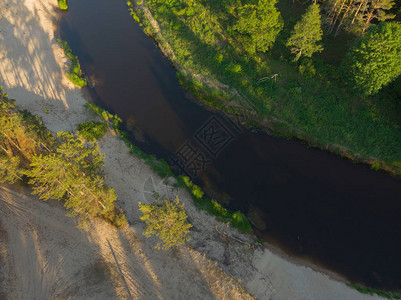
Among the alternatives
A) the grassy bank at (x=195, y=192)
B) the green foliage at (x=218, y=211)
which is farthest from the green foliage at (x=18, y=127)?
the green foliage at (x=218, y=211)

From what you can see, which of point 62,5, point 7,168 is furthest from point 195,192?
point 62,5

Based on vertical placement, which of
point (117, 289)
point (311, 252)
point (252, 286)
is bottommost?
point (117, 289)

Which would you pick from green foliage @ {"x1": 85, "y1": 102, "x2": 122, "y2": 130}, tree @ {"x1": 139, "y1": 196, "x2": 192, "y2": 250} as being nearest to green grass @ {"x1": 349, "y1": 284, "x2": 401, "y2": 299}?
tree @ {"x1": 139, "y1": 196, "x2": 192, "y2": 250}

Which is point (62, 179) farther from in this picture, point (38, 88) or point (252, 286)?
point (38, 88)

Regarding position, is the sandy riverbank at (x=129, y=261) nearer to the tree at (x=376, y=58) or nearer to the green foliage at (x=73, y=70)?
the green foliage at (x=73, y=70)

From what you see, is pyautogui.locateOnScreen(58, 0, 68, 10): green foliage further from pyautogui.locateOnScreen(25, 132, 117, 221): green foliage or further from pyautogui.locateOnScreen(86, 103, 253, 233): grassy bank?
pyautogui.locateOnScreen(25, 132, 117, 221): green foliage

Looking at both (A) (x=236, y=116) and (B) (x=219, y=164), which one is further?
(A) (x=236, y=116)

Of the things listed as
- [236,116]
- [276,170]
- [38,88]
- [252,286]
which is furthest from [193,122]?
[38,88]
